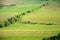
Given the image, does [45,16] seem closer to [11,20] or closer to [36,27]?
[36,27]

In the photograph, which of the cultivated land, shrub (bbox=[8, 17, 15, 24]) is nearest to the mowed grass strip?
the cultivated land

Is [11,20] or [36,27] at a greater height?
[11,20]

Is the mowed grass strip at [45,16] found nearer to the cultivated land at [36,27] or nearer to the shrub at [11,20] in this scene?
the cultivated land at [36,27]

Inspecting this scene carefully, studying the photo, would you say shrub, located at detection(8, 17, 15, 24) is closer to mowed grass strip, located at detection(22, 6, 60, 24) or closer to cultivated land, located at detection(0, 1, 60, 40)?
cultivated land, located at detection(0, 1, 60, 40)

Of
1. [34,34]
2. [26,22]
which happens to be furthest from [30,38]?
[26,22]

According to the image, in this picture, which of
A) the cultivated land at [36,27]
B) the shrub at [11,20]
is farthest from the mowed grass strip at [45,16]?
the shrub at [11,20]

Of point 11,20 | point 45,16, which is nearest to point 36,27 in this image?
point 45,16

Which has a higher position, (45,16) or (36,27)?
(45,16)

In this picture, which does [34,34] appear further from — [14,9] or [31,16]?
[14,9]
